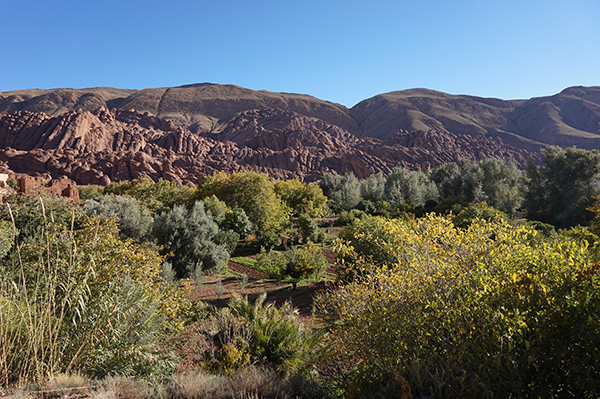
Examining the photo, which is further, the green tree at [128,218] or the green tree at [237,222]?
the green tree at [237,222]

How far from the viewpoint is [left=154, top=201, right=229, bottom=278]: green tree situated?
1313cm

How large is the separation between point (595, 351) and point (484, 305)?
793mm

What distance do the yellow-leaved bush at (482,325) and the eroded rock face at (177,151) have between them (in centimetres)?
6545

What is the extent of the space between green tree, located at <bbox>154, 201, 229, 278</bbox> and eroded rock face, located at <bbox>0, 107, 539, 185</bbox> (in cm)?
5422

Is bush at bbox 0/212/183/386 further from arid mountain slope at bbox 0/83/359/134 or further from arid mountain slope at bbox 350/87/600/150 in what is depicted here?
arid mountain slope at bbox 350/87/600/150

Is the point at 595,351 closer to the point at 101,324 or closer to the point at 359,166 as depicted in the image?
the point at 101,324

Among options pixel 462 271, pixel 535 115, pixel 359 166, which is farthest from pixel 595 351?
pixel 535 115

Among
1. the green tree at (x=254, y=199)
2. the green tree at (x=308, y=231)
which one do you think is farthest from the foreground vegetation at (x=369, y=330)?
the green tree at (x=254, y=199)

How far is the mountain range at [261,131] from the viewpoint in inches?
2881

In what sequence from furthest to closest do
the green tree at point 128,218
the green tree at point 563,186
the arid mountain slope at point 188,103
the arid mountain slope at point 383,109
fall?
the arid mountain slope at point 188,103 → the arid mountain slope at point 383,109 → the green tree at point 563,186 → the green tree at point 128,218

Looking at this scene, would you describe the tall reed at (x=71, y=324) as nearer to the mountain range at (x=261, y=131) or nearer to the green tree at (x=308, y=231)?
the green tree at (x=308, y=231)

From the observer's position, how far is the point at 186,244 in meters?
13.3

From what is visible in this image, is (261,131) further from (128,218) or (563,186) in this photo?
(128,218)

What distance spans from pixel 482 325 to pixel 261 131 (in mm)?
120324
